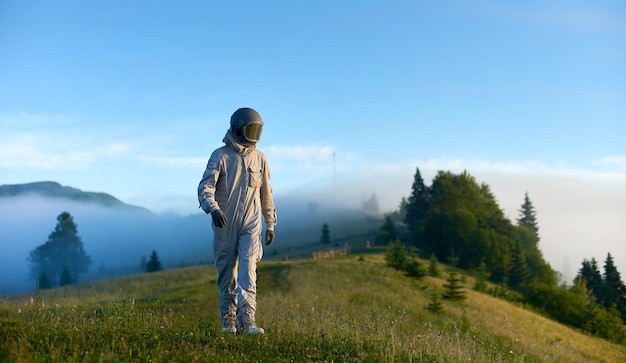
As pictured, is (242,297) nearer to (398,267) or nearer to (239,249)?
(239,249)

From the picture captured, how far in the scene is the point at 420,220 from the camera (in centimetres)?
7938

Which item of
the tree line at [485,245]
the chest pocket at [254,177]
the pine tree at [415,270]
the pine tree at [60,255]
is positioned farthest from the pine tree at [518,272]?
the pine tree at [60,255]

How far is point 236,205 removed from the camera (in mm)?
8789

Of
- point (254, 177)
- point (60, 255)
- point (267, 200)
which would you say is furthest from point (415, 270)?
point (60, 255)

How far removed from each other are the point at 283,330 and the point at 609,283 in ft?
219

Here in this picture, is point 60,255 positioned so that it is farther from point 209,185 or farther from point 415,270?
point 209,185

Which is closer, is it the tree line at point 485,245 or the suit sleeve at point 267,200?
the suit sleeve at point 267,200

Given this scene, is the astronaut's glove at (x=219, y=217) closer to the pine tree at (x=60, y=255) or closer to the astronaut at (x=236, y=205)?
the astronaut at (x=236, y=205)

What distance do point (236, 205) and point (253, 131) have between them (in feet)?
3.89

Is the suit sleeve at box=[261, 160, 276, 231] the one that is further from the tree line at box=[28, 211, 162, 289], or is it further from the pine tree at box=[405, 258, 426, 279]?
the tree line at box=[28, 211, 162, 289]

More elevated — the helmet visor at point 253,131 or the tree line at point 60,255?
the helmet visor at point 253,131

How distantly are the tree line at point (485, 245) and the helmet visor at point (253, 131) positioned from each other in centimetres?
4384

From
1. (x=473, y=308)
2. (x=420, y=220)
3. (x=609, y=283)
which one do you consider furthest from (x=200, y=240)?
(x=473, y=308)

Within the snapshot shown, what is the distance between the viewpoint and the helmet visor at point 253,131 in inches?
349
